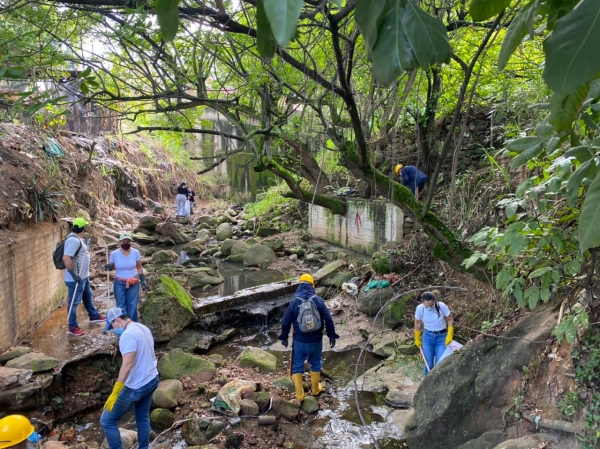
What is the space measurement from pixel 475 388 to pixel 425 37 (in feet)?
13.3

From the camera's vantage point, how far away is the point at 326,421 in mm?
5160

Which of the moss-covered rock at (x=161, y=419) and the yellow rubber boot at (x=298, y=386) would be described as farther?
the yellow rubber boot at (x=298, y=386)

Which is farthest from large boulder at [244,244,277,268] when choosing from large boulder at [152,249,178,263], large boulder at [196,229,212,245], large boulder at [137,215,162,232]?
large boulder at [137,215,162,232]

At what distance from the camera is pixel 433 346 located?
5.46m

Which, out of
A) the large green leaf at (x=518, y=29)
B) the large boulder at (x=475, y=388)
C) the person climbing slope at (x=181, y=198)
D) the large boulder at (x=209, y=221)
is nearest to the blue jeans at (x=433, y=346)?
the large boulder at (x=475, y=388)

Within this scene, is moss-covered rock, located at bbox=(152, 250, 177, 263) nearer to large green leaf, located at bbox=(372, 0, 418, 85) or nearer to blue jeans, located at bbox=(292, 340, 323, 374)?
blue jeans, located at bbox=(292, 340, 323, 374)

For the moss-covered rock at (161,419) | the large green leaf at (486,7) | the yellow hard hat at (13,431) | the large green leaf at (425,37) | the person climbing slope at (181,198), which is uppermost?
the large green leaf at (486,7)

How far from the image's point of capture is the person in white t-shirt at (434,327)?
17.5 feet

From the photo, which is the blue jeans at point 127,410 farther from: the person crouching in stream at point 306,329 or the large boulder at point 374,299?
the large boulder at point 374,299

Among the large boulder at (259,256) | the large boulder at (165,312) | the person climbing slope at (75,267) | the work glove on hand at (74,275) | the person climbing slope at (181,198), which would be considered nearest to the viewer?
the person climbing slope at (75,267)

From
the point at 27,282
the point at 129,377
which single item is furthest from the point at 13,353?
the point at 129,377

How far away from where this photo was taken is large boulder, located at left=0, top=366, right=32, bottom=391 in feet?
15.2

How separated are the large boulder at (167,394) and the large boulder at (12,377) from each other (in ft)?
4.69

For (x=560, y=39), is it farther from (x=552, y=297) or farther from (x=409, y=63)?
(x=552, y=297)
